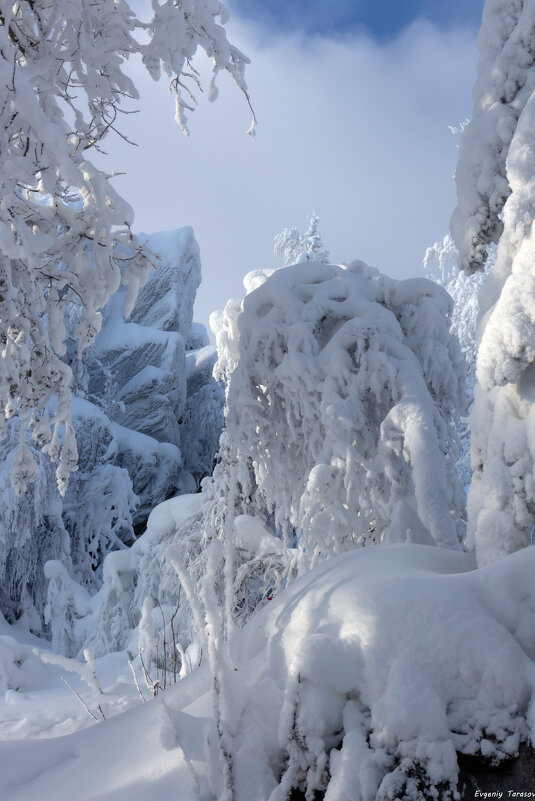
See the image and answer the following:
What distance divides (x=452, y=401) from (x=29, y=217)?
3.50m

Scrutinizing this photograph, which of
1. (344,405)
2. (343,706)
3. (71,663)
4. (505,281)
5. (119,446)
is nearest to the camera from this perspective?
(343,706)

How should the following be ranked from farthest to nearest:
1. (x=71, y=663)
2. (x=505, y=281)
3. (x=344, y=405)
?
1. (x=344, y=405)
2. (x=71, y=663)
3. (x=505, y=281)

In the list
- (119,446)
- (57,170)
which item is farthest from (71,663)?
(119,446)

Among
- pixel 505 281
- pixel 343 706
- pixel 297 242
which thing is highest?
pixel 297 242

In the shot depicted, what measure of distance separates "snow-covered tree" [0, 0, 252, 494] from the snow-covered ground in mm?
2130

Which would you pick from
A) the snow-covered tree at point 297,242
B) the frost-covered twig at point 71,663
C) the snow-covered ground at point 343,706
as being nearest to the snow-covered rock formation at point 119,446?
the snow-covered tree at point 297,242

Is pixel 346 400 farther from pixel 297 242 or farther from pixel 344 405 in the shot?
pixel 297 242

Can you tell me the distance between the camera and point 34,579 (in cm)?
1406

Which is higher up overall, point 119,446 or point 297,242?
point 297,242

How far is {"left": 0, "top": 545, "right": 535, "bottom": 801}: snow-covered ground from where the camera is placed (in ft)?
5.07

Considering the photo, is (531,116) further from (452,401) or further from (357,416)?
(452,401)

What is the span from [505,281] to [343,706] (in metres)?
2.01

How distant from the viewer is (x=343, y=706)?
5.57 feet

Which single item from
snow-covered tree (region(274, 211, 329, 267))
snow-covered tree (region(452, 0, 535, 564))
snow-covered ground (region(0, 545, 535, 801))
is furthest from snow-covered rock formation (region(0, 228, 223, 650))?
snow-covered ground (region(0, 545, 535, 801))
